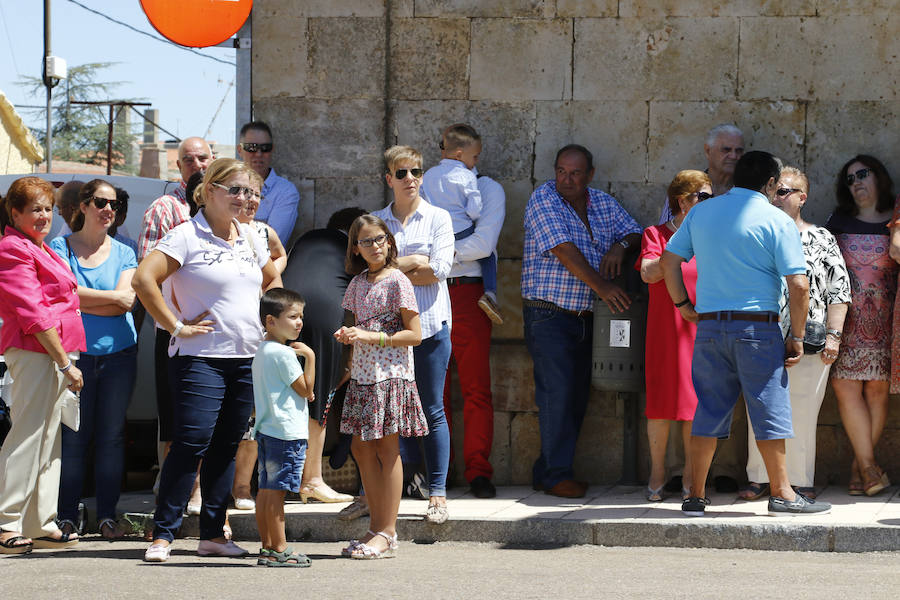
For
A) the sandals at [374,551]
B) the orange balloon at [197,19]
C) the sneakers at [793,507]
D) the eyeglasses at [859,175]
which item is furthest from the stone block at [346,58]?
the sneakers at [793,507]

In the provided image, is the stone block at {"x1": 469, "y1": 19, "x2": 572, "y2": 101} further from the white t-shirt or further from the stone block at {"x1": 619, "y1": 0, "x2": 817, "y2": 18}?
the white t-shirt

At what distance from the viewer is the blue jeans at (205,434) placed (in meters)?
6.31

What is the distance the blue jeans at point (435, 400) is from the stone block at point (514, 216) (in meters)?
1.55

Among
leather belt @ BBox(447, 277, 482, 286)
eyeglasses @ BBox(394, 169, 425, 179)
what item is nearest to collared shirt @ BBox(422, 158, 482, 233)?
leather belt @ BBox(447, 277, 482, 286)

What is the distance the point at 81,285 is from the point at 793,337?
371 cm

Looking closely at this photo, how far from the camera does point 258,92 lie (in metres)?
8.56

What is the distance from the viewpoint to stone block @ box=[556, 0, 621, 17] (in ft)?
27.1

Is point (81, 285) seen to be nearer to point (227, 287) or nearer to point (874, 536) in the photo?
point (227, 287)

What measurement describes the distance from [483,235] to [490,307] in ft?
1.39

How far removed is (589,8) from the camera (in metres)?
8.27

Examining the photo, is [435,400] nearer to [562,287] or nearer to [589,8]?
[562,287]

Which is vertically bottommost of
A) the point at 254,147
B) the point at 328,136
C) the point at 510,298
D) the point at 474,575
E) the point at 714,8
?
the point at 474,575

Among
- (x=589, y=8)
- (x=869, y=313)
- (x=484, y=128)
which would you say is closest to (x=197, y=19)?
(x=484, y=128)

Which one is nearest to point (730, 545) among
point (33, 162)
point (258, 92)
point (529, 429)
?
point (529, 429)
